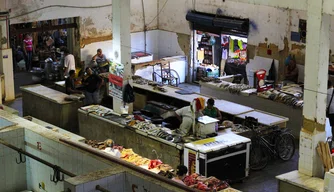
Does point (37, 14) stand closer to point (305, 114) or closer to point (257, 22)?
point (257, 22)

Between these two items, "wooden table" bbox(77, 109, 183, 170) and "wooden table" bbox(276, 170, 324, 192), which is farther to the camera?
"wooden table" bbox(77, 109, 183, 170)

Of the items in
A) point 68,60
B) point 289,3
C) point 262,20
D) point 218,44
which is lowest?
point 68,60

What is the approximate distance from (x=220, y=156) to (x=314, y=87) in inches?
99.9

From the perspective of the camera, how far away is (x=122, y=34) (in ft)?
52.9

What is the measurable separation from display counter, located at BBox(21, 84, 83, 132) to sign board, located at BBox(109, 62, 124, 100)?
1.15 meters

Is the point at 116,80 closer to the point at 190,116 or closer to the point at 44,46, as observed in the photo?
the point at 190,116

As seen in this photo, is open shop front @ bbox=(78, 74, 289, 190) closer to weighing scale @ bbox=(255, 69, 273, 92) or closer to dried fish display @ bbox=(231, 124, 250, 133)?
dried fish display @ bbox=(231, 124, 250, 133)

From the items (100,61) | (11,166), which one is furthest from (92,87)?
(11,166)

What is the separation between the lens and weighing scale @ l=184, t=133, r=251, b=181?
1312 cm

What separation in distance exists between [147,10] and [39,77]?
4914mm

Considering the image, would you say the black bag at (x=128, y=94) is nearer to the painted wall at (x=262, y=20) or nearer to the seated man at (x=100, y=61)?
the seated man at (x=100, y=61)

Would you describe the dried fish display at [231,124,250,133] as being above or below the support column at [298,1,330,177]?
below

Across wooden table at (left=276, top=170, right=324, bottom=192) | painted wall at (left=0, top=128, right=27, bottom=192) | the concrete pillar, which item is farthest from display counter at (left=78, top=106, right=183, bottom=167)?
painted wall at (left=0, top=128, right=27, bottom=192)

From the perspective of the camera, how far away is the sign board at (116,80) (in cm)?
1642
